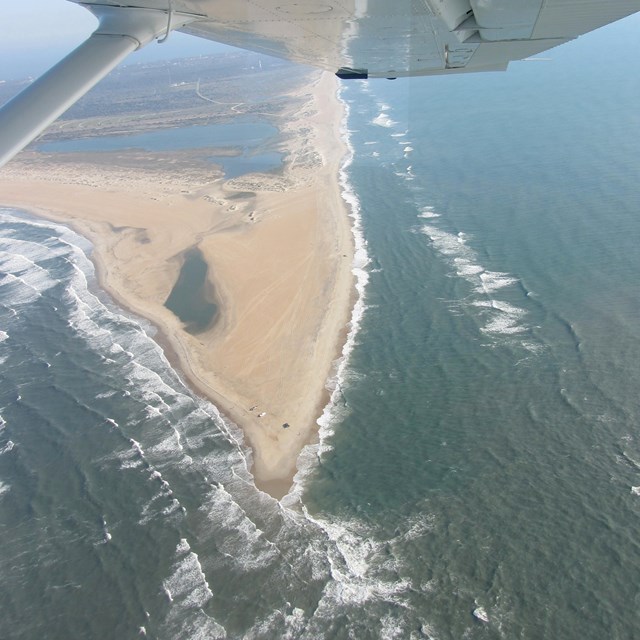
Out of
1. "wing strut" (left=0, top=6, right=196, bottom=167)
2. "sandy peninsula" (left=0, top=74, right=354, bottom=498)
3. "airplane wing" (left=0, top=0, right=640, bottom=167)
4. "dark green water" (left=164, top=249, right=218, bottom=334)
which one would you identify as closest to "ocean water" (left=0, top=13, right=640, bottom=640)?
"sandy peninsula" (left=0, top=74, right=354, bottom=498)

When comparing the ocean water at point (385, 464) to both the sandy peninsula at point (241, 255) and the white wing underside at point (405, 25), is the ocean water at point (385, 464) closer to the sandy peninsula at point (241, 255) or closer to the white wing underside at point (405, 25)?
the sandy peninsula at point (241, 255)

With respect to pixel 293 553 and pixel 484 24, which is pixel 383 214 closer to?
pixel 293 553

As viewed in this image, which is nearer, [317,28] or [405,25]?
[405,25]

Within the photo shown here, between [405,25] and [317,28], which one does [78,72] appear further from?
[405,25]

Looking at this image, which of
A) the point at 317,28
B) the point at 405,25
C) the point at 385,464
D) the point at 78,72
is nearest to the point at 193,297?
the point at 385,464

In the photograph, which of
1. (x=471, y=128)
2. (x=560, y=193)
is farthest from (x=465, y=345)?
(x=471, y=128)

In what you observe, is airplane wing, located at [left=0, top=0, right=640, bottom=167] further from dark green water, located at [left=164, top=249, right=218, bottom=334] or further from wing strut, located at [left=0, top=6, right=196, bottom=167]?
dark green water, located at [left=164, top=249, right=218, bottom=334]

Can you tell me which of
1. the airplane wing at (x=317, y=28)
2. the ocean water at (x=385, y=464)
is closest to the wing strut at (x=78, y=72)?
the airplane wing at (x=317, y=28)

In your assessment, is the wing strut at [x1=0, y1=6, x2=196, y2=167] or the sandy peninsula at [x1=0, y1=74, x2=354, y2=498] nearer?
the wing strut at [x1=0, y1=6, x2=196, y2=167]
